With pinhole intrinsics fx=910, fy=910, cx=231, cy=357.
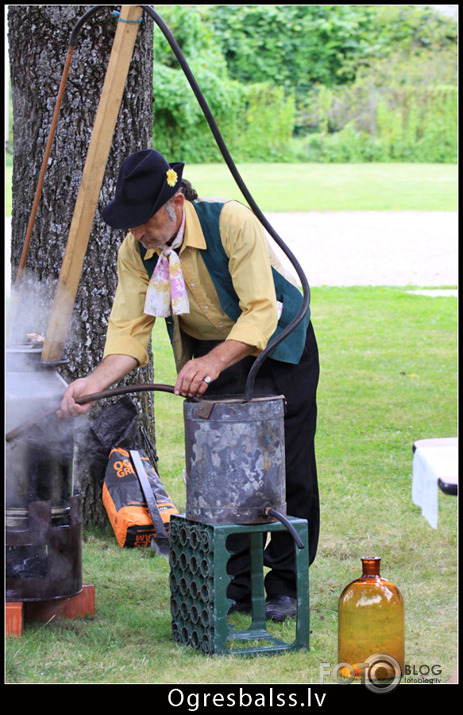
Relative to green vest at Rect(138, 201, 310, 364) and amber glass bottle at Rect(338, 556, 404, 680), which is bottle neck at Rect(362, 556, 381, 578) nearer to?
amber glass bottle at Rect(338, 556, 404, 680)

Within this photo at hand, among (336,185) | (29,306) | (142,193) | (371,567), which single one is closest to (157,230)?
(142,193)

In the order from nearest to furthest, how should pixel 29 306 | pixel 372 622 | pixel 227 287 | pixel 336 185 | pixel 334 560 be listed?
1. pixel 372 622
2. pixel 227 287
3. pixel 334 560
4. pixel 29 306
5. pixel 336 185

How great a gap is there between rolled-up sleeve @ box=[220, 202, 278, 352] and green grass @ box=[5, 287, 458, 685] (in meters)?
1.01

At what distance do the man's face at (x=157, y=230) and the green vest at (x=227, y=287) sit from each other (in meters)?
0.12

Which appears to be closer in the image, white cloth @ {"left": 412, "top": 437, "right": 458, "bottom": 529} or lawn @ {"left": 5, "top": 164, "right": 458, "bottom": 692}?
white cloth @ {"left": 412, "top": 437, "right": 458, "bottom": 529}

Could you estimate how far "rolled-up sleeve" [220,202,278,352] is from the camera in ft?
9.29

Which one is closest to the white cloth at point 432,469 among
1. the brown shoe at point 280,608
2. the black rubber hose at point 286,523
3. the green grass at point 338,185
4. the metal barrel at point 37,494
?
the black rubber hose at point 286,523

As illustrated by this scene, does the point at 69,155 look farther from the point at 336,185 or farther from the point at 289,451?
the point at 336,185

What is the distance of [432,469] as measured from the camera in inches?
97.7

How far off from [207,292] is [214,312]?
0.25 ft

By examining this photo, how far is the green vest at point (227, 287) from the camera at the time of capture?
295 cm

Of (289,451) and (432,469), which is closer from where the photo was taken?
(432,469)

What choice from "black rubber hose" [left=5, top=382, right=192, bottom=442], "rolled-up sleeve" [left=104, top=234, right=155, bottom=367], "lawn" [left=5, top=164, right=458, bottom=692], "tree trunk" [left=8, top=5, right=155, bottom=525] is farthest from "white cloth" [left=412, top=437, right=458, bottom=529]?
"tree trunk" [left=8, top=5, right=155, bottom=525]

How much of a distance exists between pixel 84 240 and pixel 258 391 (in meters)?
0.79
